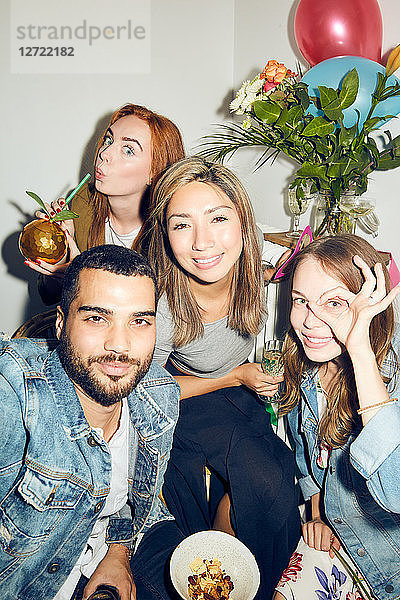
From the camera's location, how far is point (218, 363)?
183 cm

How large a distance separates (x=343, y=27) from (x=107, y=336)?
3.94 feet

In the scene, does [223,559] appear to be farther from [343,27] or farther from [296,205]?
[343,27]

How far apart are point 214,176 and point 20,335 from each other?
3.13ft

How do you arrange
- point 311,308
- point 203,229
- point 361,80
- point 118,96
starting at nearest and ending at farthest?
1. point 311,308
2. point 203,229
3. point 361,80
4. point 118,96

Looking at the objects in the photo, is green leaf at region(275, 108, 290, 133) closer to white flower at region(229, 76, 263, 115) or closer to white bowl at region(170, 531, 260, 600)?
white flower at region(229, 76, 263, 115)

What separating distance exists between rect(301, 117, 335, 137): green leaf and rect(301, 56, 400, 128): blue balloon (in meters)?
0.07

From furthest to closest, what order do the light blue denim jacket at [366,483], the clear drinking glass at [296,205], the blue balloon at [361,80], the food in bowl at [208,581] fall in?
1. the clear drinking glass at [296,205]
2. the blue balloon at [361,80]
3. the food in bowl at [208,581]
4. the light blue denim jacket at [366,483]

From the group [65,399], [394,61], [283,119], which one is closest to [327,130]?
[283,119]

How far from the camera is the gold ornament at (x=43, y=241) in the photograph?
5.41 ft

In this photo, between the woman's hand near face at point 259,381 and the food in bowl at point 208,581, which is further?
the woman's hand near face at point 259,381

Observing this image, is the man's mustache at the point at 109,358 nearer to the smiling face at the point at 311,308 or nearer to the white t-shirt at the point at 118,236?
the smiling face at the point at 311,308

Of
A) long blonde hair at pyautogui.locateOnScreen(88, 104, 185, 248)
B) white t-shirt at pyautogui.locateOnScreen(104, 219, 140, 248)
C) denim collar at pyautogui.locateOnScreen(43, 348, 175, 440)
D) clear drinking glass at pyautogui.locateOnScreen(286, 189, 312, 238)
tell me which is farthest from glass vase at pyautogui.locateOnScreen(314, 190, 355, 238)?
denim collar at pyautogui.locateOnScreen(43, 348, 175, 440)

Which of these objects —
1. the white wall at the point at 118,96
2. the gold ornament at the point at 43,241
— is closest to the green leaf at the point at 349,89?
the gold ornament at the point at 43,241

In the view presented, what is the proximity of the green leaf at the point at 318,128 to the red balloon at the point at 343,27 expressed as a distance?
289 millimetres
